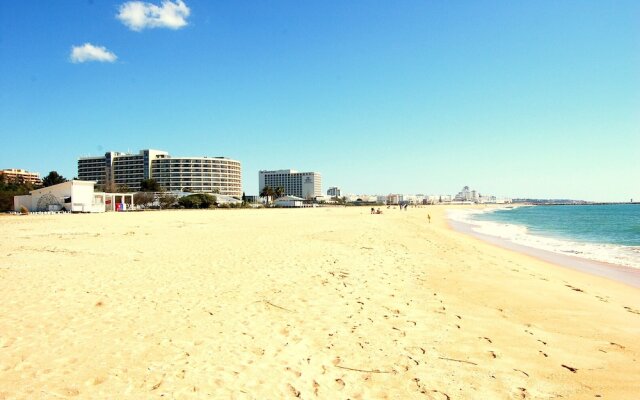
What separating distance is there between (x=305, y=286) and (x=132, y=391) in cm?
468

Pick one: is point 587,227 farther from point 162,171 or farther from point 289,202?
point 162,171

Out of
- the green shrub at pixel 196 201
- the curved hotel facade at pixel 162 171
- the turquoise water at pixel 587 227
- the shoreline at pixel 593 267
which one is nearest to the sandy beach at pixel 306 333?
the shoreline at pixel 593 267

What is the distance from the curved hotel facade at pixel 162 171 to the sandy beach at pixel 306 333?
126775 mm

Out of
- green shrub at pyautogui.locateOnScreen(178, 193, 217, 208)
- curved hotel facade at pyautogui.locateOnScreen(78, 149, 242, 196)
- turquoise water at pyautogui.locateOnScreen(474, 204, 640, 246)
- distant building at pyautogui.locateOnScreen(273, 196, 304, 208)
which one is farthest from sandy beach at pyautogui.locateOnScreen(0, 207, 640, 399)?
curved hotel facade at pyautogui.locateOnScreen(78, 149, 242, 196)

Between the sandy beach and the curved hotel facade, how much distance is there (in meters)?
127

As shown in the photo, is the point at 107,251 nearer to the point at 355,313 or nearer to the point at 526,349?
the point at 355,313

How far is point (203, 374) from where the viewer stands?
3957mm

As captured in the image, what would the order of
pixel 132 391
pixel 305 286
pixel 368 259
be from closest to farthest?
pixel 132 391 < pixel 305 286 < pixel 368 259

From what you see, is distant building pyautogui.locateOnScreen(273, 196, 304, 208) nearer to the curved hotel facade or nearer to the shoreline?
the curved hotel facade

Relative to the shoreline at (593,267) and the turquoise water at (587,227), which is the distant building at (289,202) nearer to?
the turquoise water at (587,227)

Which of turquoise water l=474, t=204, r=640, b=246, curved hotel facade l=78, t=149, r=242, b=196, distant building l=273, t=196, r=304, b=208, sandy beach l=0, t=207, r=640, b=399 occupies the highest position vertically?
curved hotel facade l=78, t=149, r=242, b=196

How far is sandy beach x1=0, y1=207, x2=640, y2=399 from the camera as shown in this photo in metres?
3.83

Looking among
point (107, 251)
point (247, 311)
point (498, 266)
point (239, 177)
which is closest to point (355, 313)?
point (247, 311)

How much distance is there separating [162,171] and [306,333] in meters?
140
